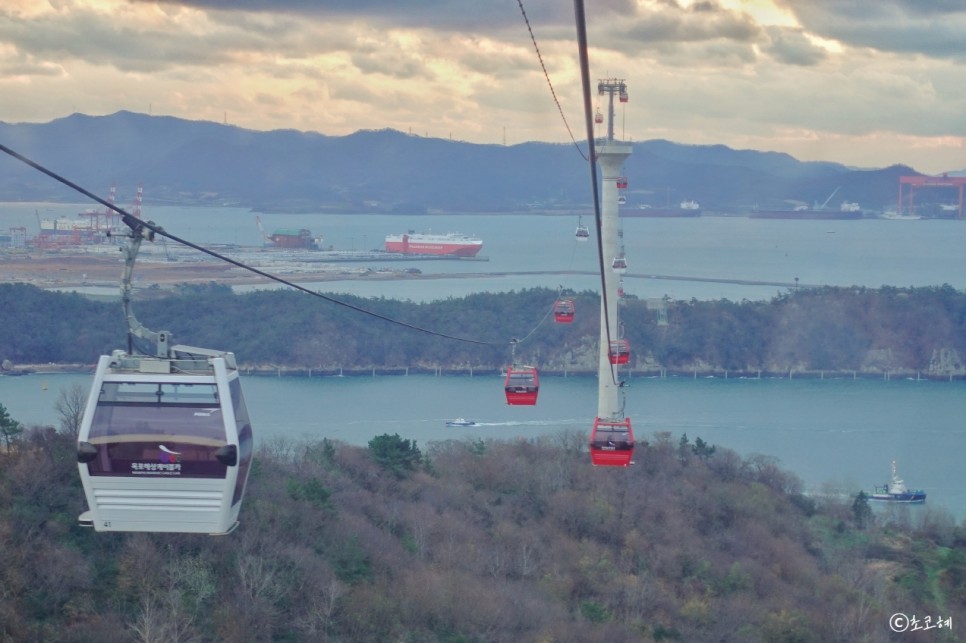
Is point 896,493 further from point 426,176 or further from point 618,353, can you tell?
point 426,176

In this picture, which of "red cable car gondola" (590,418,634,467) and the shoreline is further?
the shoreline

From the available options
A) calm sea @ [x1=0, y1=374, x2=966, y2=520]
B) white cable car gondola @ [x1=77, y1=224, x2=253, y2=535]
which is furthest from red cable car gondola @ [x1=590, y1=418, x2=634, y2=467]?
calm sea @ [x1=0, y1=374, x2=966, y2=520]

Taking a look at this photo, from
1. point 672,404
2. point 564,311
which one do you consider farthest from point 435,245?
point 564,311

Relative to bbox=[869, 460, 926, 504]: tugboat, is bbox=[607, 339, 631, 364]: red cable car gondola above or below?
above

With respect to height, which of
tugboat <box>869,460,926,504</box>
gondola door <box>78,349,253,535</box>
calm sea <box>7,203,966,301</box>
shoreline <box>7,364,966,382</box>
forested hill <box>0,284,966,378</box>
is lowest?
tugboat <box>869,460,926,504</box>

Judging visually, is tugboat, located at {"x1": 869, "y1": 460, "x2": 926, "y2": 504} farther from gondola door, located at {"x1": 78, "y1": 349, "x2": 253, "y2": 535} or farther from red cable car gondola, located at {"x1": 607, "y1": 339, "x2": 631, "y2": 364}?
gondola door, located at {"x1": 78, "y1": 349, "x2": 253, "y2": 535}

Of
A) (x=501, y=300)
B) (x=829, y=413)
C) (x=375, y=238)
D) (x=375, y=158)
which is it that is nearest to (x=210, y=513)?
(x=829, y=413)

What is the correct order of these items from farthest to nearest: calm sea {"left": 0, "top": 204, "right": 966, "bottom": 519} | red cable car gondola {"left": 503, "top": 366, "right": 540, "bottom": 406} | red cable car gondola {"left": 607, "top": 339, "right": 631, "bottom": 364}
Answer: calm sea {"left": 0, "top": 204, "right": 966, "bottom": 519}, red cable car gondola {"left": 607, "top": 339, "right": 631, "bottom": 364}, red cable car gondola {"left": 503, "top": 366, "right": 540, "bottom": 406}
